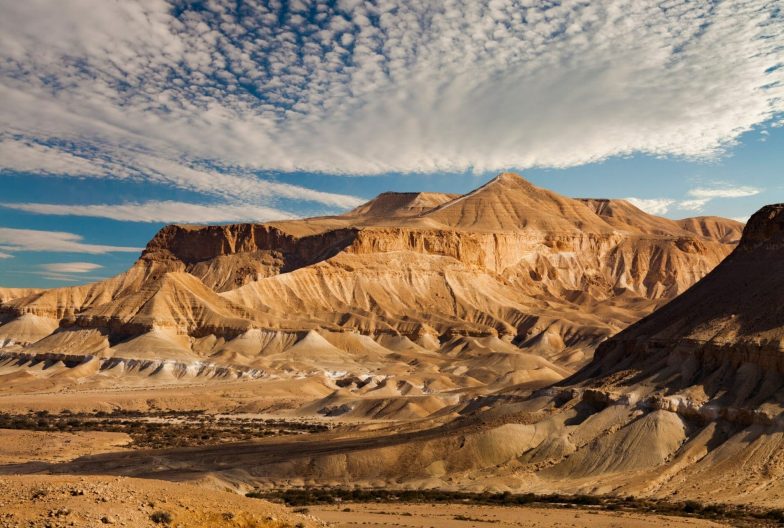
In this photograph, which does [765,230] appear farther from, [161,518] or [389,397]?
[161,518]

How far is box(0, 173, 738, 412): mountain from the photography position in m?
116

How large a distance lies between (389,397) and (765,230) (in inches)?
1692

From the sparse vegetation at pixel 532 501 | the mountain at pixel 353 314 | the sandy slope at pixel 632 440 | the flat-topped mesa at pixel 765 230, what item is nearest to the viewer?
the sparse vegetation at pixel 532 501

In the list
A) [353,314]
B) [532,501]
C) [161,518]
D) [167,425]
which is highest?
[353,314]

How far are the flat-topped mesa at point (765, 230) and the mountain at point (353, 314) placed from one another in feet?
102

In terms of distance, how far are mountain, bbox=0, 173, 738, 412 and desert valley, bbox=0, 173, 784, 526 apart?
556 mm

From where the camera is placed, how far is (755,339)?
42500 millimetres

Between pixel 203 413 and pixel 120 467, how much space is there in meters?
42.4

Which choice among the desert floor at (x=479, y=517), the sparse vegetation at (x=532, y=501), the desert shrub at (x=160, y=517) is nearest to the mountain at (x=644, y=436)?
the sparse vegetation at (x=532, y=501)

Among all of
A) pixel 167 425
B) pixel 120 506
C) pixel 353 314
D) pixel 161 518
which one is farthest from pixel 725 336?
pixel 353 314

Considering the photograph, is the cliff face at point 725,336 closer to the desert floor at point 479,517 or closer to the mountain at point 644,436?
the mountain at point 644,436

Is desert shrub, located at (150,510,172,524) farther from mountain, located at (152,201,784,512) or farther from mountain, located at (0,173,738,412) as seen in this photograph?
mountain, located at (0,173,738,412)

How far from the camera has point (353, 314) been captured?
148m

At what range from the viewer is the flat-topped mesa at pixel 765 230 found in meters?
51.9
